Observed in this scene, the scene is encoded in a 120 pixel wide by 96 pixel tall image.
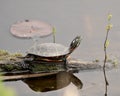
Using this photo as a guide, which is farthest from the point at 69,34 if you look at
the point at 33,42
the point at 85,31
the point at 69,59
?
the point at 69,59

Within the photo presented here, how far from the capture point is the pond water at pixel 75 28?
3640 mm

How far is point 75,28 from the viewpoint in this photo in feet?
16.3

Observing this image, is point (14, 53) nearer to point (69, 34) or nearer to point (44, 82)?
point (44, 82)

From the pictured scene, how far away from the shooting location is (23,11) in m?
5.54

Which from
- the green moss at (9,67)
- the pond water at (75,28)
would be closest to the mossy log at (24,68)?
the green moss at (9,67)

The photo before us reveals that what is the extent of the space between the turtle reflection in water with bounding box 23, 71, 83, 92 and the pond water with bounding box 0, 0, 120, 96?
2.3 inches

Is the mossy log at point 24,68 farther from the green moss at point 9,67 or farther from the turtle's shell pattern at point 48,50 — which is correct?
the turtle's shell pattern at point 48,50

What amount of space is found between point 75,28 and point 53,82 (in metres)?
1.50

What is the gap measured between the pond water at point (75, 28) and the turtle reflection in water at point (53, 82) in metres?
0.06

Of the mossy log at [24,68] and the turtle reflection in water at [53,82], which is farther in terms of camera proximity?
the mossy log at [24,68]

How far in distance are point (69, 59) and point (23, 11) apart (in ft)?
6.31

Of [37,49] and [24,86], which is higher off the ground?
[37,49]

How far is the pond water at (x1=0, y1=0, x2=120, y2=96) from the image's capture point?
3.64 metres

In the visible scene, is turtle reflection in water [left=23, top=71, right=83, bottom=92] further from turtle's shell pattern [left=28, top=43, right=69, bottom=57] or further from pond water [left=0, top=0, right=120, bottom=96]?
turtle's shell pattern [left=28, top=43, right=69, bottom=57]
